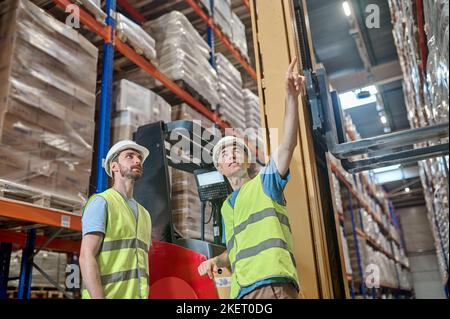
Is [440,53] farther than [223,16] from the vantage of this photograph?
No

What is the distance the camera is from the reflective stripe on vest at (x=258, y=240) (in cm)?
147

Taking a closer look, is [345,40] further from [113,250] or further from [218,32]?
[113,250]

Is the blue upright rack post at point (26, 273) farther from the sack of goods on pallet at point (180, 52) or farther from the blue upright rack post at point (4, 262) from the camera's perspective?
the sack of goods on pallet at point (180, 52)

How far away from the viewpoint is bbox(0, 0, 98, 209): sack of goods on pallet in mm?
2604

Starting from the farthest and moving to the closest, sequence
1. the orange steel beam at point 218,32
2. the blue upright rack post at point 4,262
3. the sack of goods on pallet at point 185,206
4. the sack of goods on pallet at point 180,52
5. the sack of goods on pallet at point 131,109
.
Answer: the orange steel beam at point 218,32
the sack of goods on pallet at point 180,52
the sack of goods on pallet at point 185,206
the sack of goods on pallet at point 131,109
the blue upright rack post at point 4,262

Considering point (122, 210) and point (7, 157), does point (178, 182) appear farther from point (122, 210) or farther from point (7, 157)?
point (122, 210)

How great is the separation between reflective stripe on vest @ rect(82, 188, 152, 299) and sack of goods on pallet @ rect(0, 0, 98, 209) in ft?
3.63

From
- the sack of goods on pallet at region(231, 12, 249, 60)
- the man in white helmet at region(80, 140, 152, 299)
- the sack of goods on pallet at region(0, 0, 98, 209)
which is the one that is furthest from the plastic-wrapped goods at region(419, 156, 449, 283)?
the sack of goods on pallet at region(231, 12, 249, 60)

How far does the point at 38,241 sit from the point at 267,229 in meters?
2.95

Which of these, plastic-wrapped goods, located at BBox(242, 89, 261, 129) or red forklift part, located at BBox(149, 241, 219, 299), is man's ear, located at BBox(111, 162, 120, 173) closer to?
red forklift part, located at BBox(149, 241, 219, 299)

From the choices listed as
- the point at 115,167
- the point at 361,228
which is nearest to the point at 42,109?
the point at 115,167

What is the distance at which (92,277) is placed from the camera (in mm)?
1583

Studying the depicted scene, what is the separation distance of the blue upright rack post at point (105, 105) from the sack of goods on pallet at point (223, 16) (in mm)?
2002

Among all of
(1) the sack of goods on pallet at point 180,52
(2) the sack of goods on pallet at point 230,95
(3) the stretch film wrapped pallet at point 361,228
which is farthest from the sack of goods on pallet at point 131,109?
(3) the stretch film wrapped pallet at point 361,228
